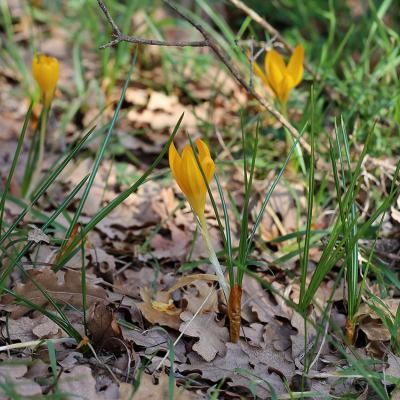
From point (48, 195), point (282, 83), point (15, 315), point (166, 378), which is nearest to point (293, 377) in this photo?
point (166, 378)

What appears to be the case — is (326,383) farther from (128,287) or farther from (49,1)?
(49,1)

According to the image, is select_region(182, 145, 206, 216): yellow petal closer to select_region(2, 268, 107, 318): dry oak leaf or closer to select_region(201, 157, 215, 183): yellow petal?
select_region(201, 157, 215, 183): yellow petal

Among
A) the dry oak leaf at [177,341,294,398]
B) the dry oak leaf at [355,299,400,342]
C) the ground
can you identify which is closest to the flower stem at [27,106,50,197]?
the ground

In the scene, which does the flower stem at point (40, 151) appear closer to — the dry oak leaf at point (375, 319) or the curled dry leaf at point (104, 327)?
the curled dry leaf at point (104, 327)

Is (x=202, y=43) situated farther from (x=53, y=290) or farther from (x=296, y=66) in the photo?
(x=53, y=290)

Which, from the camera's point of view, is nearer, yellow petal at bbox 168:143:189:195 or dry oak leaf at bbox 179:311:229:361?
yellow petal at bbox 168:143:189:195

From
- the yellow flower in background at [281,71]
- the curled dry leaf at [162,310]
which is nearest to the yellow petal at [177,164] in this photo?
the curled dry leaf at [162,310]

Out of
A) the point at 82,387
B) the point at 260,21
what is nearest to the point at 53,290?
the point at 82,387
